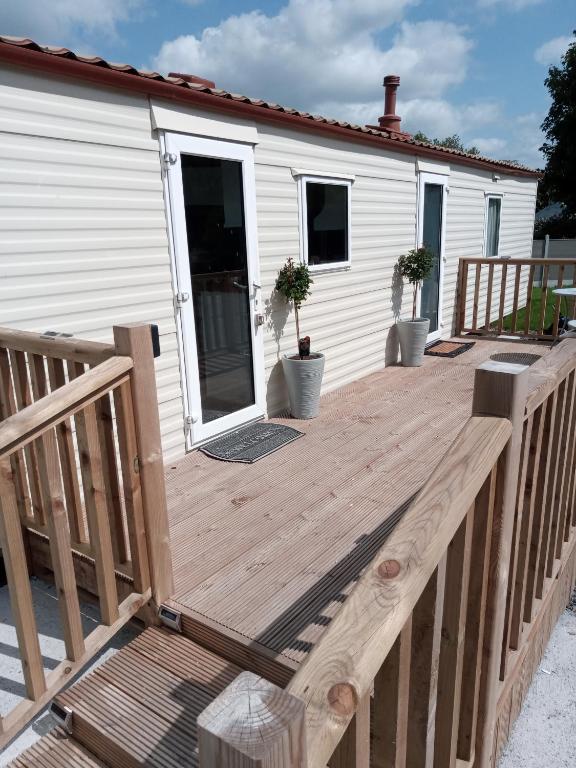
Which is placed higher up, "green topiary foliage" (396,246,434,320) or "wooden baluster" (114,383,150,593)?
"green topiary foliage" (396,246,434,320)

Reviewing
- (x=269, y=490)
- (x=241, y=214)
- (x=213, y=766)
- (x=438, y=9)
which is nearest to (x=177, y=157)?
(x=241, y=214)

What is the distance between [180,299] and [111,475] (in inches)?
64.2

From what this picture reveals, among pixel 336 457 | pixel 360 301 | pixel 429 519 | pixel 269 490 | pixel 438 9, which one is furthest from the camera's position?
pixel 438 9

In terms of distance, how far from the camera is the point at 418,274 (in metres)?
6.10

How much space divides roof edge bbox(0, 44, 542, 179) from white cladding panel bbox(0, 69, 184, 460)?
63mm

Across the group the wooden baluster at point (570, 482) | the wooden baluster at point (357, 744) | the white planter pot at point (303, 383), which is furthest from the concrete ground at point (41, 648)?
the white planter pot at point (303, 383)

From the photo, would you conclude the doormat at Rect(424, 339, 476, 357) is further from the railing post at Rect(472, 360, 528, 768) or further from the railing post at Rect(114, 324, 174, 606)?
the railing post at Rect(472, 360, 528, 768)

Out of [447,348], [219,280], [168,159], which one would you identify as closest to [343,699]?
[168,159]

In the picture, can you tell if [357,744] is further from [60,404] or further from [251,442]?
[251,442]

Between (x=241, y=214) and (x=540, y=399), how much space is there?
2840 millimetres

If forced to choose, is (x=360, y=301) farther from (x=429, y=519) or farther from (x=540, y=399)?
(x=429, y=519)

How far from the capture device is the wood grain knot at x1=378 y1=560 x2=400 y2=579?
87cm

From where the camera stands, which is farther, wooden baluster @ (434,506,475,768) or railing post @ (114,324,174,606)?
railing post @ (114,324,174,606)

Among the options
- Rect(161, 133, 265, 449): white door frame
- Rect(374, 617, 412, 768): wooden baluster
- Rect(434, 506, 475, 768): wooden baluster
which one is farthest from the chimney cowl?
Rect(374, 617, 412, 768): wooden baluster
